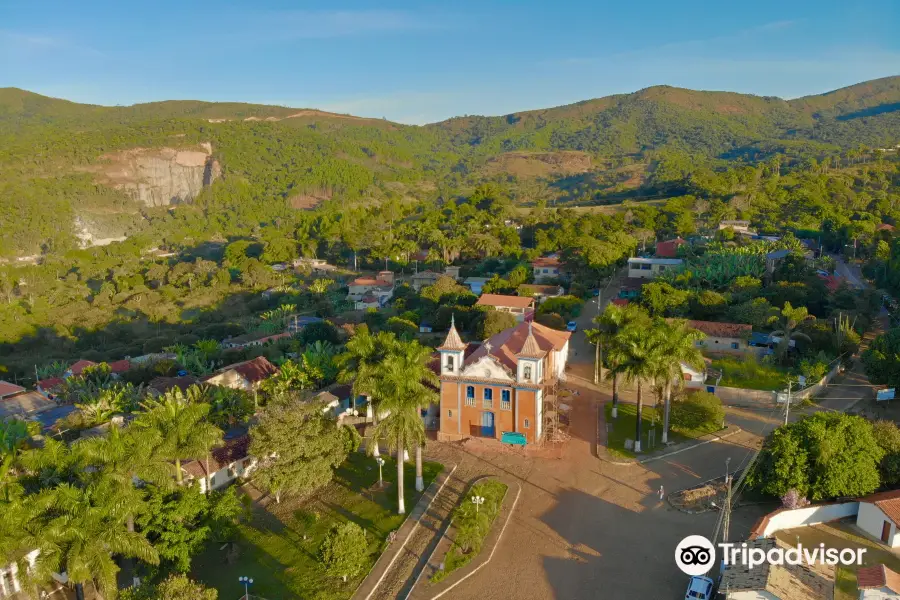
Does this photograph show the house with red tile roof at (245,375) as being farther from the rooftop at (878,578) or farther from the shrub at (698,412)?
the rooftop at (878,578)

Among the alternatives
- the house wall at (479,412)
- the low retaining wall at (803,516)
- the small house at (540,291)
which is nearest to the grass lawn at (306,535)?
the house wall at (479,412)

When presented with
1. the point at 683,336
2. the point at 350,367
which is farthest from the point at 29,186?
the point at 683,336

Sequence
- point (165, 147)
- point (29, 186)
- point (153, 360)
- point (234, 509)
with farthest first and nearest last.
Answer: point (165, 147) < point (29, 186) < point (153, 360) < point (234, 509)

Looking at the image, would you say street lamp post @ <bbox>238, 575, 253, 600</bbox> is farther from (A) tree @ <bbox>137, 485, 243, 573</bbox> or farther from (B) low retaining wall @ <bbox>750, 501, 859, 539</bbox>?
(B) low retaining wall @ <bbox>750, 501, 859, 539</bbox>

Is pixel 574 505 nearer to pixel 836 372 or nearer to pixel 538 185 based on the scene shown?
pixel 836 372

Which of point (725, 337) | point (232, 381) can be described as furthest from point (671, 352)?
point (232, 381)
